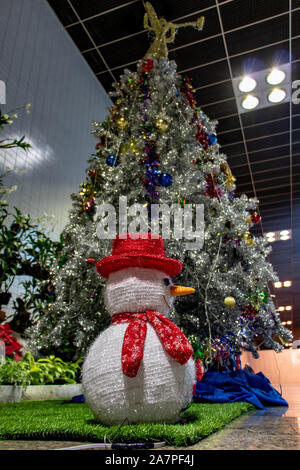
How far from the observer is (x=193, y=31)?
12.0 feet

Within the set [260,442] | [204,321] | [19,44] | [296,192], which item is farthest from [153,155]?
[296,192]

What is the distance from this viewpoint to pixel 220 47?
12.4 ft

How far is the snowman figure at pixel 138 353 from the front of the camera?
990mm

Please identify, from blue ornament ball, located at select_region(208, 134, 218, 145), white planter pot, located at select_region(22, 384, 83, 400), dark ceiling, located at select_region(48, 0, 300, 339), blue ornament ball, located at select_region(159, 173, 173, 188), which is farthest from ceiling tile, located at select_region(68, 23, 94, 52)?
white planter pot, located at select_region(22, 384, 83, 400)

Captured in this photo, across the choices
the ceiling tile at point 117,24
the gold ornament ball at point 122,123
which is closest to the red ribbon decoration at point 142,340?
the gold ornament ball at point 122,123

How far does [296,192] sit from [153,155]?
4.76 metres

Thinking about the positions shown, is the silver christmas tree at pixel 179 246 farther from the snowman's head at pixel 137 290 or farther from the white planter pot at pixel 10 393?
the snowman's head at pixel 137 290

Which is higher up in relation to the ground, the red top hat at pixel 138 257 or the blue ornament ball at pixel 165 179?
the blue ornament ball at pixel 165 179

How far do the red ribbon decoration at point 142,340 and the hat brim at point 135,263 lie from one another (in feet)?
0.55

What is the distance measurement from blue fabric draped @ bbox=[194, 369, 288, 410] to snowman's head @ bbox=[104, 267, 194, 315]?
887 millimetres

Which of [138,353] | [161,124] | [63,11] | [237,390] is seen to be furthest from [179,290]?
[63,11]

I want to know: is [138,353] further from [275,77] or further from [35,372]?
[275,77]

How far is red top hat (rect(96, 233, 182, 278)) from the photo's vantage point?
117 centimetres
